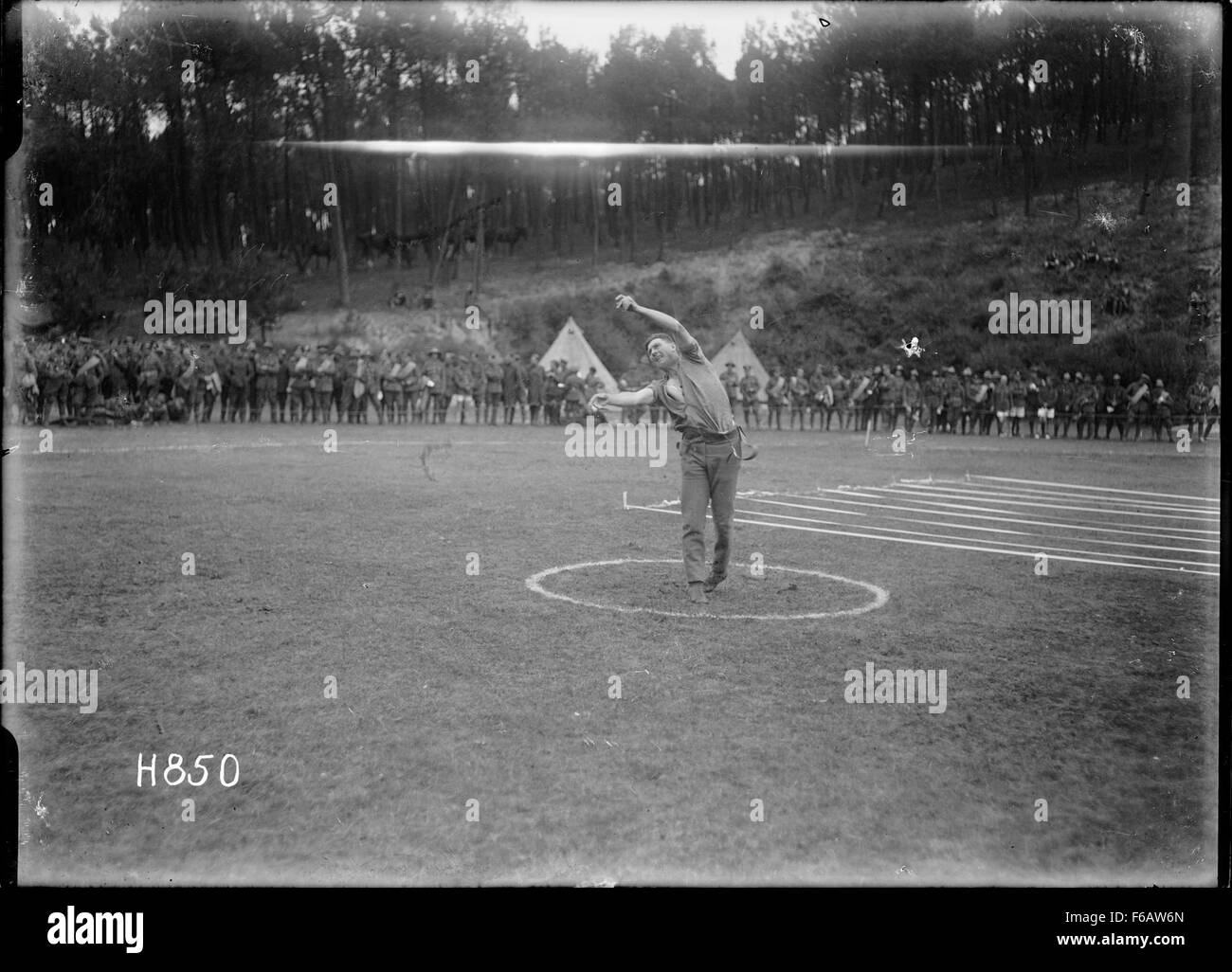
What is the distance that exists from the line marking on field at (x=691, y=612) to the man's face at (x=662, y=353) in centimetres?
172

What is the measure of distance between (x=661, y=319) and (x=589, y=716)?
2.76 meters

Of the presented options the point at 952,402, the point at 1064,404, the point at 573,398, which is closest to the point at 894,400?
the point at 952,402

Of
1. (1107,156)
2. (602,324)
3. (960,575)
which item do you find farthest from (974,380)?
(960,575)

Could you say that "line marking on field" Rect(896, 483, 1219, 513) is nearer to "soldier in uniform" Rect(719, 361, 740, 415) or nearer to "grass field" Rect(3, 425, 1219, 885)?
"grass field" Rect(3, 425, 1219, 885)

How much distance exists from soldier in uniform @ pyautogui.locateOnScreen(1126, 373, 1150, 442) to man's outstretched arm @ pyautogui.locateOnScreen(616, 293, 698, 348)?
74.2 feet

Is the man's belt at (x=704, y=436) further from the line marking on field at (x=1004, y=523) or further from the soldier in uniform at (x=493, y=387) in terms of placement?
the soldier in uniform at (x=493, y=387)

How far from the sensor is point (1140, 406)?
27406mm

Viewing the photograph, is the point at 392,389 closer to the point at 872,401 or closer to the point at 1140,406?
the point at 872,401

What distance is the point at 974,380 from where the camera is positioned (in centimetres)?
2981

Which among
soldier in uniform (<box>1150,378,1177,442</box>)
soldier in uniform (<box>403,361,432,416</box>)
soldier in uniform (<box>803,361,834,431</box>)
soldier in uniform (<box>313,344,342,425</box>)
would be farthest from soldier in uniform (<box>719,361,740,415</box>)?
soldier in uniform (<box>1150,378,1177,442</box>)

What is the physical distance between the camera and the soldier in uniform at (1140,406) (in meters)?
27.4

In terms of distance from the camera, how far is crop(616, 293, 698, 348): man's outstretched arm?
7.10 m
